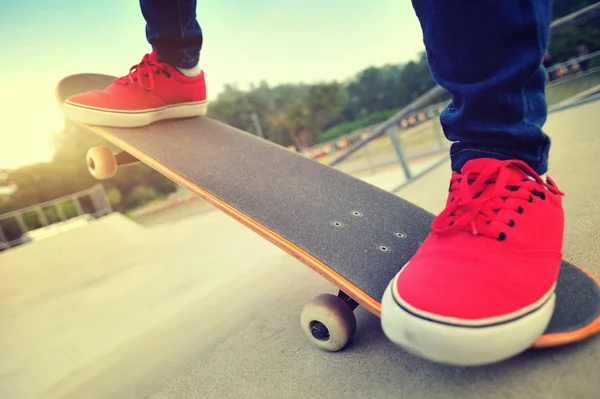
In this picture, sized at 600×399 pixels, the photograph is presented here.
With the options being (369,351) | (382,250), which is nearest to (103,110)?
(382,250)

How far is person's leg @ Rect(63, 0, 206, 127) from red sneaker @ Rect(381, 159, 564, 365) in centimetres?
130

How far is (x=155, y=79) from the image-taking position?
153 cm

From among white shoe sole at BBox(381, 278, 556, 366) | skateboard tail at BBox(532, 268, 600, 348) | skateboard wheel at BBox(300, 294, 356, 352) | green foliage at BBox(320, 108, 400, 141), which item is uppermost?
white shoe sole at BBox(381, 278, 556, 366)

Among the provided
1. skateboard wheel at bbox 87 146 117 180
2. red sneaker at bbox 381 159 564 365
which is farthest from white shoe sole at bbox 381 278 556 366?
skateboard wheel at bbox 87 146 117 180

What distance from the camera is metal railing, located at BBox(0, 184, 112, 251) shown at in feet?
25.1

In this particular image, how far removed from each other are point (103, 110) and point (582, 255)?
1748 millimetres

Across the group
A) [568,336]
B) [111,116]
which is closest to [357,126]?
[111,116]

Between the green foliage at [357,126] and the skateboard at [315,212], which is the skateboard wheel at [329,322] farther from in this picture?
the green foliage at [357,126]

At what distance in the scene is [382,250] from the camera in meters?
0.93

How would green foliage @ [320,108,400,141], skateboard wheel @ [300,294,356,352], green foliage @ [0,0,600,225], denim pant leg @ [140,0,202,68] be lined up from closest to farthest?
skateboard wheel @ [300,294,356,352]
denim pant leg @ [140,0,202,68]
green foliage @ [0,0,600,225]
green foliage @ [320,108,400,141]

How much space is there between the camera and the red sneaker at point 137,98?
4.82 feet

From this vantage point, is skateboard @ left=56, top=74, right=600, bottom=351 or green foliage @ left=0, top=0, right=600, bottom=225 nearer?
skateboard @ left=56, top=74, right=600, bottom=351

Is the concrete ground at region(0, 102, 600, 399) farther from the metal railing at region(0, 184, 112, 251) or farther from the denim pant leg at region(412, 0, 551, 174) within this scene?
the metal railing at region(0, 184, 112, 251)

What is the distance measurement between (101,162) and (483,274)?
65.0 inches
